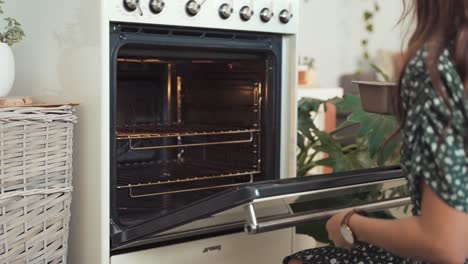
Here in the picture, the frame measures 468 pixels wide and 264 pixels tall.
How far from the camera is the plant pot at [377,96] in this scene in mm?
1399

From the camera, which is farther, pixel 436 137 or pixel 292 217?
pixel 292 217

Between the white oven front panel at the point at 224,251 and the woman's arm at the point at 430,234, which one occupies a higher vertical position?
the woman's arm at the point at 430,234

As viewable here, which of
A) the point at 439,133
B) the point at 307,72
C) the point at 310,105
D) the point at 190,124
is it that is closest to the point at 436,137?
the point at 439,133

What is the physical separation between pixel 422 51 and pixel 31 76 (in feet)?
3.86

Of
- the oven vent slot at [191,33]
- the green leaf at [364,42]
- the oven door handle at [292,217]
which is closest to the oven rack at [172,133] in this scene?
the oven vent slot at [191,33]

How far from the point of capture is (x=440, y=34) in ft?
3.45

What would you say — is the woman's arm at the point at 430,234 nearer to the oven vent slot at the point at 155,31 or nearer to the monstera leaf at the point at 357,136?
the oven vent slot at the point at 155,31

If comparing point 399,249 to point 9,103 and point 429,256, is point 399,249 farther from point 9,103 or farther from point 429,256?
point 9,103

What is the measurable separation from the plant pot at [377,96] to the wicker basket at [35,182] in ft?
2.33

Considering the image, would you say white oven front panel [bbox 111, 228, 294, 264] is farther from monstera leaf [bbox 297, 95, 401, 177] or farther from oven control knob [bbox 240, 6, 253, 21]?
oven control knob [bbox 240, 6, 253, 21]

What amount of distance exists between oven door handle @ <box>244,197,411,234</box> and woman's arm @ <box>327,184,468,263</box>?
Result: 8.6 inches

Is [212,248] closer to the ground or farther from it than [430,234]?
closer to the ground

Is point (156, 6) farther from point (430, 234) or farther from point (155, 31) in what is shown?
point (430, 234)

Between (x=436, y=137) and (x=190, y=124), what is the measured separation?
1249 millimetres
